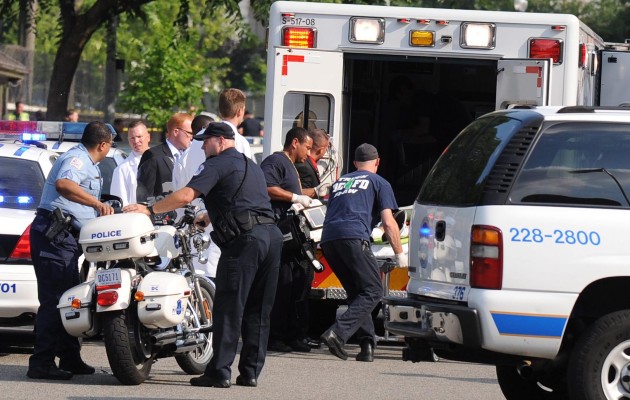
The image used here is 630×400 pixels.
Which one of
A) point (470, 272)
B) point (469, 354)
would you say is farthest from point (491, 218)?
point (469, 354)

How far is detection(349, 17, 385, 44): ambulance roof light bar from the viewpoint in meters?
12.1

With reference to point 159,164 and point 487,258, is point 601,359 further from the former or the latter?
point 159,164

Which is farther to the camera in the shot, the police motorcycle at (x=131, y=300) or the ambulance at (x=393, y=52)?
the ambulance at (x=393, y=52)

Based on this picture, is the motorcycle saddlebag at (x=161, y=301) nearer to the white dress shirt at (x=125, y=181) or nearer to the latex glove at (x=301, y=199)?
the latex glove at (x=301, y=199)

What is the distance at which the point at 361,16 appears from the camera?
12.1 metres

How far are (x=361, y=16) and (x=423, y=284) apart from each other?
4.87 meters

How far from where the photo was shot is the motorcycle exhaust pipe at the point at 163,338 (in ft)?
29.3

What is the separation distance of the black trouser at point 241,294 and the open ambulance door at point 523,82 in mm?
3460

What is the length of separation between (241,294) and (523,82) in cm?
395

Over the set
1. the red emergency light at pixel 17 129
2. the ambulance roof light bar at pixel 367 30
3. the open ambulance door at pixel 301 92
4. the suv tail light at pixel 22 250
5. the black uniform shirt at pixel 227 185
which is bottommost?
the suv tail light at pixel 22 250

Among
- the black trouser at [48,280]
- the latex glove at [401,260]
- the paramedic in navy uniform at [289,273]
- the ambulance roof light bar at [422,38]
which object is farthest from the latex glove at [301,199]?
the black trouser at [48,280]

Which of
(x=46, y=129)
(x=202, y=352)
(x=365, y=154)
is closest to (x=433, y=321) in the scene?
(x=202, y=352)

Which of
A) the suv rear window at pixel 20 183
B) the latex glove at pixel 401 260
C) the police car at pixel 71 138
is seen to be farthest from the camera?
the police car at pixel 71 138

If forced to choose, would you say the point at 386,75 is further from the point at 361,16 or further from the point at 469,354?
the point at 469,354
